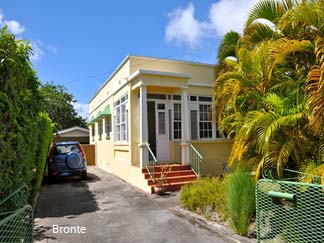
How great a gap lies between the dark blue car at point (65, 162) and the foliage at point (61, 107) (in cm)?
2441

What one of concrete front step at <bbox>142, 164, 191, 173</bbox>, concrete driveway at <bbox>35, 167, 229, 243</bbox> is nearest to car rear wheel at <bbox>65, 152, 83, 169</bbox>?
concrete driveway at <bbox>35, 167, 229, 243</bbox>

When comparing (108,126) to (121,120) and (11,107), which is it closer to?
(121,120)

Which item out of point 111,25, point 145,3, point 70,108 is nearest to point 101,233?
point 145,3

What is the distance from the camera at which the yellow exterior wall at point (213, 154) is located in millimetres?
13703

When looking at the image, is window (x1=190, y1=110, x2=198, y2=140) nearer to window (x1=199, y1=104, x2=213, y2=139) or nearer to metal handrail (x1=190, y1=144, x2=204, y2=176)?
window (x1=199, y1=104, x2=213, y2=139)

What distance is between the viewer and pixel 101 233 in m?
6.13

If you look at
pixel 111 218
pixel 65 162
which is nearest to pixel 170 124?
pixel 65 162

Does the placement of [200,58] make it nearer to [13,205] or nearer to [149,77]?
[149,77]

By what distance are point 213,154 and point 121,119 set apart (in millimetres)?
4792

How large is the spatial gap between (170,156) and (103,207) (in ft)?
17.3

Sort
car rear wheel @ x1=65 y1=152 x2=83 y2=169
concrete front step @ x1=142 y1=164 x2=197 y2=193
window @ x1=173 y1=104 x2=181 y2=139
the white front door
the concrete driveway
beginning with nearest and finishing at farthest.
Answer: the concrete driveway, concrete front step @ x1=142 y1=164 x2=197 y2=193, the white front door, window @ x1=173 y1=104 x2=181 y2=139, car rear wheel @ x1=65 y1=152 x2=83 y2=169

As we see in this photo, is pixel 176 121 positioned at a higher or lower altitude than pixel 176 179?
higher

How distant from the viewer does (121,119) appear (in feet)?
46.4

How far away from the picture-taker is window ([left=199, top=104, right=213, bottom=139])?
14.2 meters
